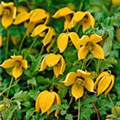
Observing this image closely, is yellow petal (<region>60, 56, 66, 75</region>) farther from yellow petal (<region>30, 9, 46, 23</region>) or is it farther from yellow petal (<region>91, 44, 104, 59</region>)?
yellow petal (<region>30, 9, 46, 23</region>)

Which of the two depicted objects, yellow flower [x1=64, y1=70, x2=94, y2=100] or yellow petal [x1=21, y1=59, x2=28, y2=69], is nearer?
yellow flower [x1=64, y1=70, x2=94, y2=100]

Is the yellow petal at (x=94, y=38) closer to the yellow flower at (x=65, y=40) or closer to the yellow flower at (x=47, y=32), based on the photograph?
the yellow flower at (x=65, y=40)

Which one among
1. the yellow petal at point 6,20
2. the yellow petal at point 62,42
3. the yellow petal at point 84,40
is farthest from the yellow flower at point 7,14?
the yellow petal at point 84,40

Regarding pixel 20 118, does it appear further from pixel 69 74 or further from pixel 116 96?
pixel 116 96

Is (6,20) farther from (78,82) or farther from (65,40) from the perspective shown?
(78,82)

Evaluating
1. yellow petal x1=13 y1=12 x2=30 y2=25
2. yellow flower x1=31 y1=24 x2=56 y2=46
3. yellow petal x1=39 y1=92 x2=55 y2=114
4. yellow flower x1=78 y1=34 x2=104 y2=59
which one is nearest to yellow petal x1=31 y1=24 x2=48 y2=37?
yellow flower x1=31 y1=24 x2=56 y2=46

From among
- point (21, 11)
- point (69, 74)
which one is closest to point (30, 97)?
point (69, 74)
